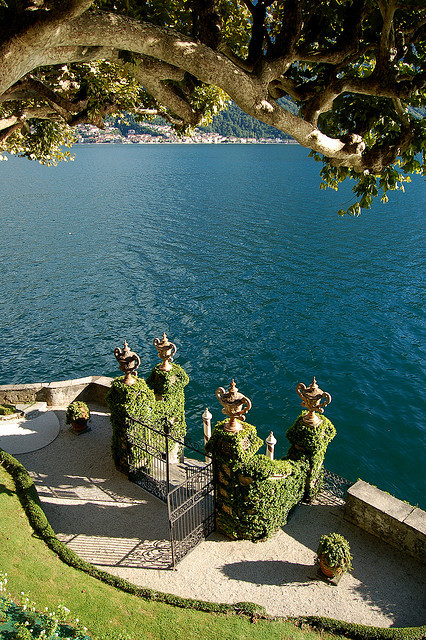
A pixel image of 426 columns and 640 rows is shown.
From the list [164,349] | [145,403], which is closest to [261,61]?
[164,349]

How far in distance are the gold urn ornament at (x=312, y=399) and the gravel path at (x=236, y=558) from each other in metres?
2.73

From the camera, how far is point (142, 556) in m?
11.0

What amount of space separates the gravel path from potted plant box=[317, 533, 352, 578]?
18.6 inches

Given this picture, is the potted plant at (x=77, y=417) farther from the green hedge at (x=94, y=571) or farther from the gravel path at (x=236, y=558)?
the green hedge at (x=94, y=571)

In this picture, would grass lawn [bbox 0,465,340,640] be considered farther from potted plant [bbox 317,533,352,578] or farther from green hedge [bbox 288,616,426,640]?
potted plant [bbox 317,533,352,578]

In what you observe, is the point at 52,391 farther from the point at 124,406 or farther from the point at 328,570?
the point at 328,570

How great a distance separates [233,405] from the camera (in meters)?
10.6

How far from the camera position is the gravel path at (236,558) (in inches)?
391

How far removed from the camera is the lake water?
20938 millimetres

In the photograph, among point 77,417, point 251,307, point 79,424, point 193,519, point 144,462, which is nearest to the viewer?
point 193,519

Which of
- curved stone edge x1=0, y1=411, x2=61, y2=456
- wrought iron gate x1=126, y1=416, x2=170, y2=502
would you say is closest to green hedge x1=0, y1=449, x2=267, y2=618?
wrought iron gate x1=126, y1=416, x2=170, y2=502

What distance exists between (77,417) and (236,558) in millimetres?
7114

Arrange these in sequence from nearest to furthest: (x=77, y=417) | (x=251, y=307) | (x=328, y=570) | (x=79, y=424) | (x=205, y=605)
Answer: (x=205, y=605) < (x=328, y=570) < (x=77, y=417) < (x=79, y=424) < (x=251, y=307)

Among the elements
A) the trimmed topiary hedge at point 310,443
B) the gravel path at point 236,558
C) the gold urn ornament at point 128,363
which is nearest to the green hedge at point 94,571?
the gravel path at point 236,558
